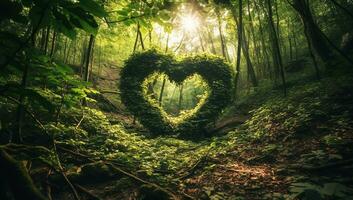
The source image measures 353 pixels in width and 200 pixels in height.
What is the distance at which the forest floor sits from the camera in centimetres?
364

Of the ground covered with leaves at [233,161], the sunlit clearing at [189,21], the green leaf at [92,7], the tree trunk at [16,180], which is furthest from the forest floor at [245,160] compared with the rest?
the sunlit clearing at [189,21]

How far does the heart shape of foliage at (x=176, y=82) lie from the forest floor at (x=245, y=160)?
2.09m

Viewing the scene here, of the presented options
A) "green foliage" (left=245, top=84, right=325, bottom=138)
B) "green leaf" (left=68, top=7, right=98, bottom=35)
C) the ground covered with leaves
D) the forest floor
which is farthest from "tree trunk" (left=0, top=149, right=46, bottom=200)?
"green foliage" (left=245, top=84, right=325, bottom=138)

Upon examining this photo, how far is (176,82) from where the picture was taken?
10.2 metres

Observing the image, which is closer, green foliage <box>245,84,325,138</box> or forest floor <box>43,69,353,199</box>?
forest floor <box>43,69,353,199</box>

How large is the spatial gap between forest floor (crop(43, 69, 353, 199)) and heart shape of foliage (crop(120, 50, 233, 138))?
209cm

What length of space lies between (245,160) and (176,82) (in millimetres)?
5615

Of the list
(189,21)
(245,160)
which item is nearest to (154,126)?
(189,21)

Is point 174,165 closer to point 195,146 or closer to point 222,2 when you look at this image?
point 195,146

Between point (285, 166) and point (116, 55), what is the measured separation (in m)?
15.1

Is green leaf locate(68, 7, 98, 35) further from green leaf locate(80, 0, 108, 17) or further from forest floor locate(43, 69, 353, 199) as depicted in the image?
forest floor locate(43, 69, 353, 199)

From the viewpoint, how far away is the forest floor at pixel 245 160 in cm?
364

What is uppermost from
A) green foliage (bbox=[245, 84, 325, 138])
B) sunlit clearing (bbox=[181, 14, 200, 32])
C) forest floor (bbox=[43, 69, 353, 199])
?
sunlit clearing (bbox=[181, 14, 200, 32])

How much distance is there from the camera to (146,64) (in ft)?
32.2
